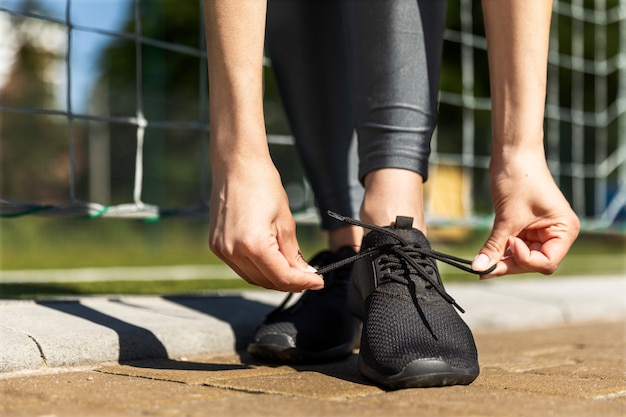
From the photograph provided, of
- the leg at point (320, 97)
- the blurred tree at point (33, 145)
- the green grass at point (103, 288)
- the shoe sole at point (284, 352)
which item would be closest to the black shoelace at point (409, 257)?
the shoe sole at point (284, 352)

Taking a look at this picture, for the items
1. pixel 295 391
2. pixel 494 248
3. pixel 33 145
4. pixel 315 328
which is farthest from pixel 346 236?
pixel 33 145

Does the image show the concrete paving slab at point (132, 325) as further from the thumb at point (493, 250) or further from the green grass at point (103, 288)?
the thumb at point (493, 250)

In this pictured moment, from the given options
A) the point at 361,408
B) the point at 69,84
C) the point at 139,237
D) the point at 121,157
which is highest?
the point at 69,84

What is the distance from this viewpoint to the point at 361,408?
1022 mm

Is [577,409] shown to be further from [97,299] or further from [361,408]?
[97,299]

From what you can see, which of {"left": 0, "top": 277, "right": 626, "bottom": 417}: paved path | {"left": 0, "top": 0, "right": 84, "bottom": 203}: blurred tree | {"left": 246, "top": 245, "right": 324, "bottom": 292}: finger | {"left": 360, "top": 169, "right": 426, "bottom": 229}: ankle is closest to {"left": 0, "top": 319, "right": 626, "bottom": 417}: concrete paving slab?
{"left": 0, "top": 277, "right": 626, "bottom": 417}: paved path

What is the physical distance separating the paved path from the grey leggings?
0.35 m

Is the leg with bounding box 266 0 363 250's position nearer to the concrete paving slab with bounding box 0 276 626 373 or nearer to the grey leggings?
the grey leggings

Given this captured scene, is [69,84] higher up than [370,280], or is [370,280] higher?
[69,84]

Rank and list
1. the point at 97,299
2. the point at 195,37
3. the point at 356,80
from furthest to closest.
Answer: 1. the point at 195,37
2. the point at 97,299
3. the point at 356,80

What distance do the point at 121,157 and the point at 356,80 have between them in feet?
20.8

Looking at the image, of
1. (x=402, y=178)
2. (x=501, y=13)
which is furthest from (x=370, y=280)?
(x=501, y=13)

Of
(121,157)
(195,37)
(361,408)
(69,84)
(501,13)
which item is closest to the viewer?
(361,408)

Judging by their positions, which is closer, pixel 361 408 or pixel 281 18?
pixel 361 408
